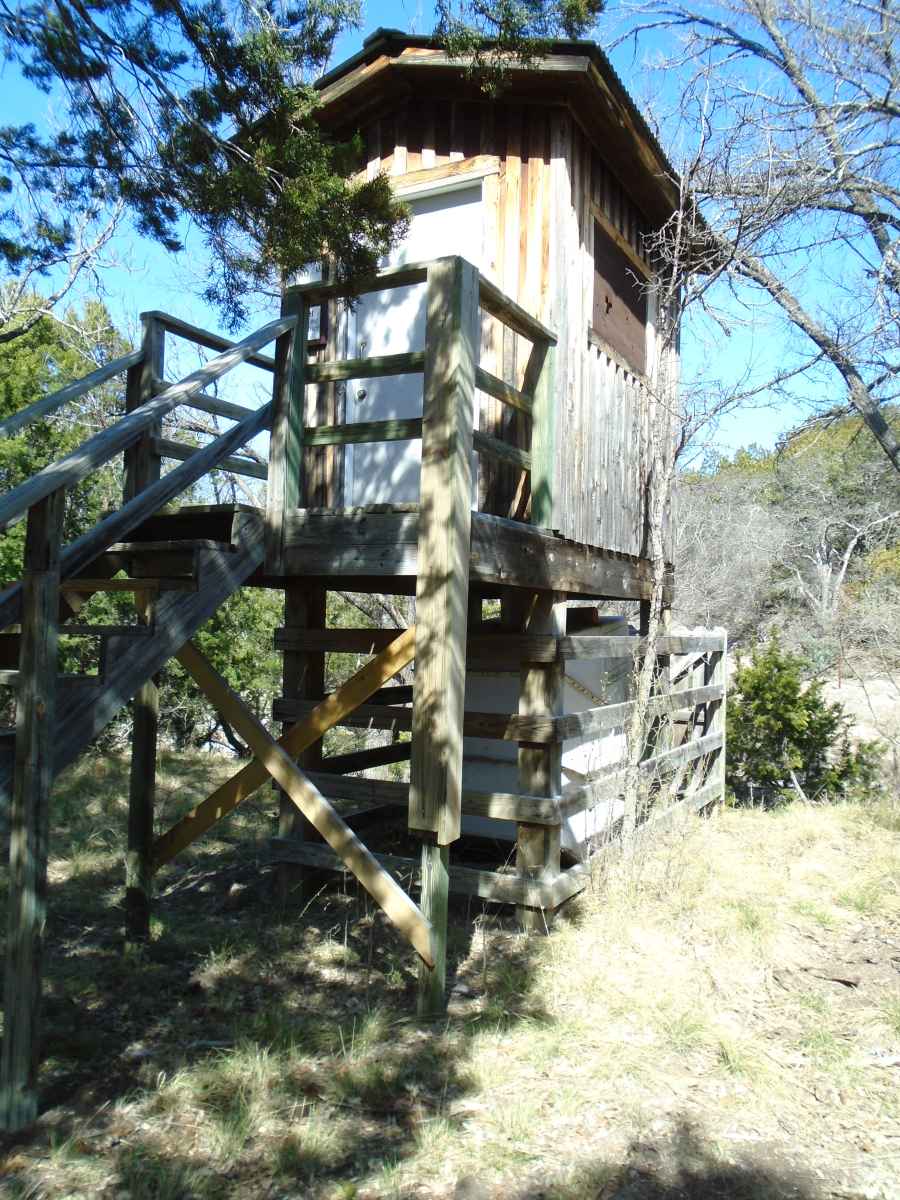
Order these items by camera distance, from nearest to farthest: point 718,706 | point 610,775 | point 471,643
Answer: point 471,643 < point 610,775 < point 718,706

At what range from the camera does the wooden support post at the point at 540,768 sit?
557cm

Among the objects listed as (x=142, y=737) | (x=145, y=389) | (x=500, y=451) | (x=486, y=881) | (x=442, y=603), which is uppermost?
(x=145, y=389)

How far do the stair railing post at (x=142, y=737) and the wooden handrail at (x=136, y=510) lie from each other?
1014mm

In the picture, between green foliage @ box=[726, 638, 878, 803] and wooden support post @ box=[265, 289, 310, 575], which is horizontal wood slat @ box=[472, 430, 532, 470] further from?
green foliage @ box=[726, 638, 878, 803]

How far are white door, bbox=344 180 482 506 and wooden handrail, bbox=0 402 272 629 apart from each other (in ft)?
4.55

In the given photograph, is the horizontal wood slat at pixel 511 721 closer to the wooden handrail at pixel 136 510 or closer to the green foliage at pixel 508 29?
the wooden handrail at pixel 136 510

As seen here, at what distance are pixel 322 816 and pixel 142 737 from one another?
4.97 feet

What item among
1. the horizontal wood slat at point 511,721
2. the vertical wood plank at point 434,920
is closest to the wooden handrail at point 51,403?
the horizontal wood slat at point 511,721

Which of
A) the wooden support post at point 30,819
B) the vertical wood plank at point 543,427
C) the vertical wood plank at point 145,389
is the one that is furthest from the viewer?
the vertical wood plank at point 145,389

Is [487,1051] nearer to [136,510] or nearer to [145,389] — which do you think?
[136,510]

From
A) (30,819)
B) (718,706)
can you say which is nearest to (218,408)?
(30,819)

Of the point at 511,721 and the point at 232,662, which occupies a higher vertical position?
the point at 511,721

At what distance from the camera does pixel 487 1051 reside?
4.06m

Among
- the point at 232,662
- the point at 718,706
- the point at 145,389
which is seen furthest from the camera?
the point at 232,662
